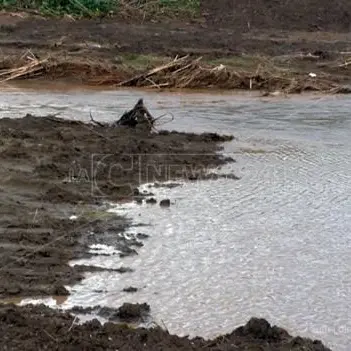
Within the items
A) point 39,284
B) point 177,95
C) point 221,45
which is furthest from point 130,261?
point 221,45

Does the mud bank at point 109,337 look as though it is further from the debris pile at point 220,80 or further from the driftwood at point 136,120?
the debris pile at point 220,80

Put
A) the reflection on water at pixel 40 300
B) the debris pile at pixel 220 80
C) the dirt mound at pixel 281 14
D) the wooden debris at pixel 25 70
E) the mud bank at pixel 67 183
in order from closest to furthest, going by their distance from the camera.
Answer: the reflection on water at pixel 40 300 < the mud bank at pixel 67 183 < the debris pile at pixel 220 80 < the wooden debris at pixel 25 70 < the dirt mound at pixel 281 14

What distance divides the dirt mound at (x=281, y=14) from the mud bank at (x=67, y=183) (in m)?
14.8

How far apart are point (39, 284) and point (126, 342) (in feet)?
4.23

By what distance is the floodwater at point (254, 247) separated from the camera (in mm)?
6039

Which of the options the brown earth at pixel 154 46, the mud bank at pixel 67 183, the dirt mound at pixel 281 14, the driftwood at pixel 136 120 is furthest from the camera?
the dirt mound at pixel 281 14

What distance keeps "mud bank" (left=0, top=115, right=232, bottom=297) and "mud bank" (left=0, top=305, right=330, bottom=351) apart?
78 cm

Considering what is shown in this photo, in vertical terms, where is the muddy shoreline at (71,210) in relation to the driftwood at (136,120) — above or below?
below

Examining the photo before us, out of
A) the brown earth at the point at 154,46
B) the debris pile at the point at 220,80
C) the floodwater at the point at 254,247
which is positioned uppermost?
the brown earth at the point at 154,46

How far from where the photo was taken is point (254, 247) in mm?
7406

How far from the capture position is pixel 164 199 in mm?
8516

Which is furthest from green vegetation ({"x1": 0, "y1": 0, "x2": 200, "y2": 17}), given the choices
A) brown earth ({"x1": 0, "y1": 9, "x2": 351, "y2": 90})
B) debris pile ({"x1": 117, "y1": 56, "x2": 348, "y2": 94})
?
debris pile ({"x1": 117, "y1": 56, "x2": 348, "y2": 94})

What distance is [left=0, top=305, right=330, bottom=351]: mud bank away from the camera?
4.88 meters

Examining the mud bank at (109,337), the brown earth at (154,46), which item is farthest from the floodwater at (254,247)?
the brown earth at (154,46)
